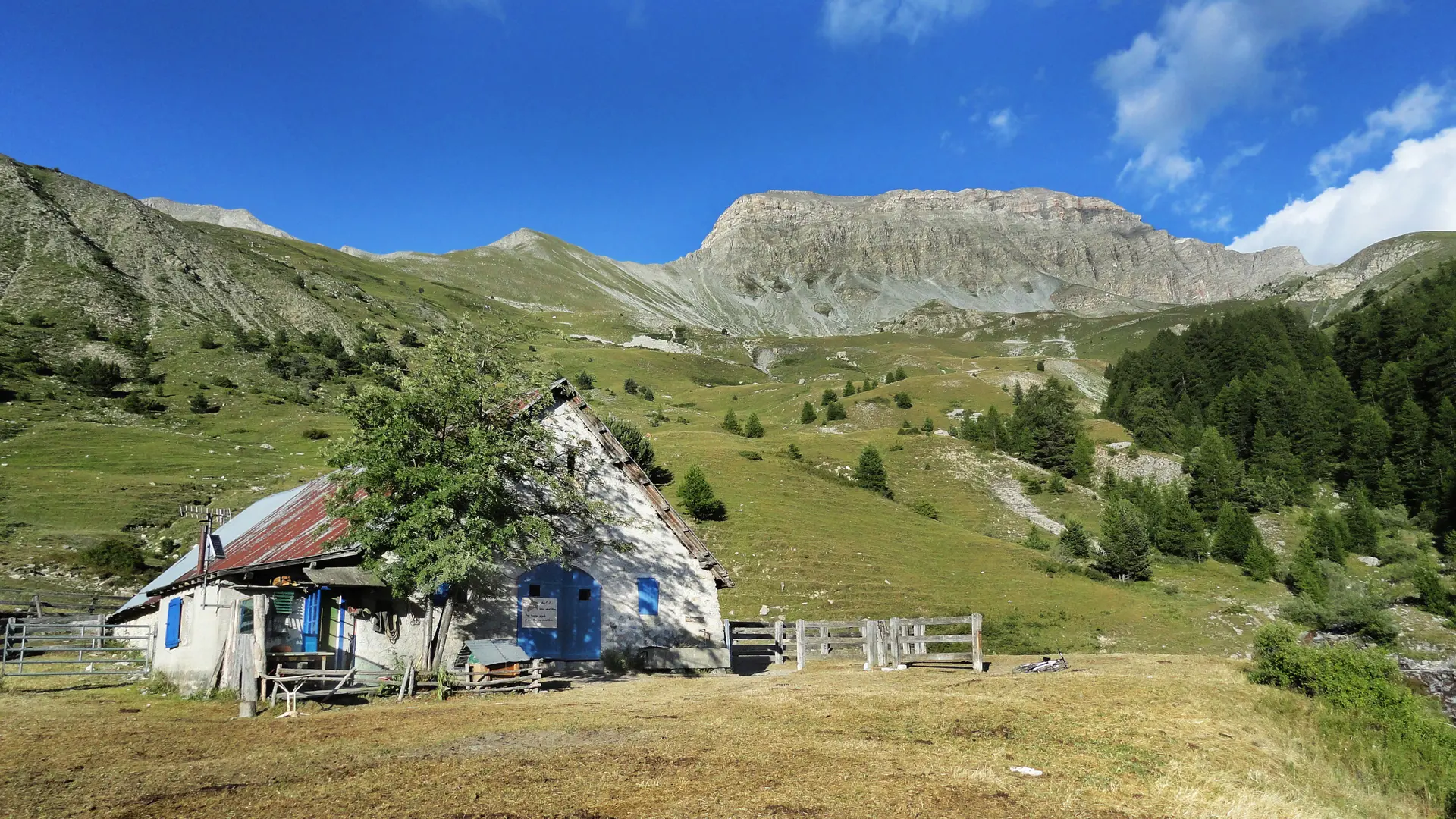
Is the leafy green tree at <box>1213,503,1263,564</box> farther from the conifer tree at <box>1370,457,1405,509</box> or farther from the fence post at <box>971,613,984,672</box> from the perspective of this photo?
the fence post at <box>971,613,984,672</box>

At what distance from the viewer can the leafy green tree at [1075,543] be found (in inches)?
2261

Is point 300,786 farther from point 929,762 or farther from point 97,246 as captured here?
point 97,246

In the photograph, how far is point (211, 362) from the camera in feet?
286

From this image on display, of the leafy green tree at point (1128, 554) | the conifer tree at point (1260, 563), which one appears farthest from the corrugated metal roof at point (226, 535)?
the conifer tree at point (1260, 563)

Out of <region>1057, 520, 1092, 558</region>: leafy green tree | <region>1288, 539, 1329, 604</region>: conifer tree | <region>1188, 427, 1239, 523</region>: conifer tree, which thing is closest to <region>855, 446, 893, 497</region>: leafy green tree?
<region>1057, 520, 1092, 558</region>: leafy green tree

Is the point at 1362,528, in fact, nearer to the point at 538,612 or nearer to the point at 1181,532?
the point at 1181,532

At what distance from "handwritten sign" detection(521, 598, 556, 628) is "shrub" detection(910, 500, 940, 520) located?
45.6 meters

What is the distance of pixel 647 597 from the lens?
24.0 meters

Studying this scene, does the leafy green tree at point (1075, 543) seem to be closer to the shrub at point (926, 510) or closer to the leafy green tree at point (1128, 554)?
the leafy green tree at point (1128, 554)

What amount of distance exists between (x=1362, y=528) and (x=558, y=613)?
7972 centimetres

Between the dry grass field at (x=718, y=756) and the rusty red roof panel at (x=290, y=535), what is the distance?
408 centimetres

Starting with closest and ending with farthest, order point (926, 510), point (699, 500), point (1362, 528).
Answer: point (699, 500), point (926, 510), point (1362, 528)

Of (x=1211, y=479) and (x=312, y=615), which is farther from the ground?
(x=1211, y=479)

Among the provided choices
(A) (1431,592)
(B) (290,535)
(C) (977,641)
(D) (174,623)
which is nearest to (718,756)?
(C) (977,641)
